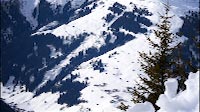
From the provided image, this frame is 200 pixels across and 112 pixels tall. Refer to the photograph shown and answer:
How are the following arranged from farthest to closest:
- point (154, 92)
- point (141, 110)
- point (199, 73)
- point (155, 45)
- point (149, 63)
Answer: point (155, 45) < point (149, 63) < point (154, 92) < point (141, 110) < point (199, 73)

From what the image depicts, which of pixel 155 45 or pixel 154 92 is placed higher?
pixel 155 45

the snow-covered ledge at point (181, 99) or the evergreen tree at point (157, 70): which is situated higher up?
the evergreen tree at point (157, 70)

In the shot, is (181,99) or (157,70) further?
(157,70)

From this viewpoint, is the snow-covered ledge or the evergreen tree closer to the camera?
the snow-covered ledge

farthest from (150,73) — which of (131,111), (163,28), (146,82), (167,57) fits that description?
(131,111)

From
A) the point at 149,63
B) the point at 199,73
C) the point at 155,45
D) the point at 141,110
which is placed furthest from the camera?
the point at 155,45

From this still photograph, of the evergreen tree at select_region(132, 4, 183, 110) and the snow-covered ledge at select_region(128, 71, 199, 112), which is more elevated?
the evergreen tree at select_region(132, 4, 183, 110)

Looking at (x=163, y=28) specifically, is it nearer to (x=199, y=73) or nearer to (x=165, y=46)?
(x=165, y=46)

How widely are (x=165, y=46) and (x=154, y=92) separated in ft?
9.19

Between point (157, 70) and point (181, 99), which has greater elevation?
point (157, 70)

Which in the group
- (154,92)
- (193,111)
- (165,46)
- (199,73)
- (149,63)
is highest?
(165,46)

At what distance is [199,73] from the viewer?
2.86m

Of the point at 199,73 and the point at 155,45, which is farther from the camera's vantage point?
the point at 155,45

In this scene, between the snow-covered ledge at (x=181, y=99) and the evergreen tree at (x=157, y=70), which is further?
the evergreen tree at (x=157, y=70)
